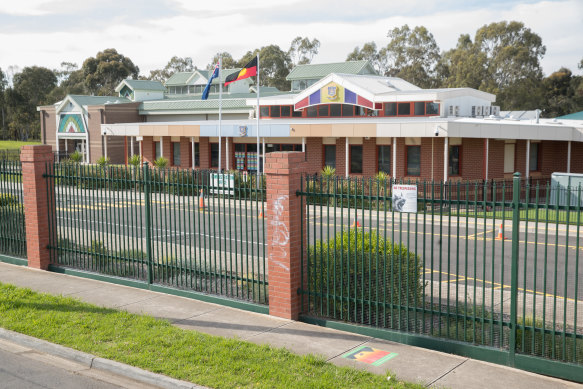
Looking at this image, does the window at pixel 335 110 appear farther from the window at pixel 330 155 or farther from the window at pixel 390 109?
the window at pixel 330 155

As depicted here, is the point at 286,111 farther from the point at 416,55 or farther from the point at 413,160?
the point at 416,55

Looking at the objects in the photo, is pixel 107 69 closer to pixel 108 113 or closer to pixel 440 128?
pixel 108 113

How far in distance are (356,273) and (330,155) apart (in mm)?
25528

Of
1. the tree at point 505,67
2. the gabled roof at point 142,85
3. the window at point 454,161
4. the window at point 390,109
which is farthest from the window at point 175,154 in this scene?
the tree at point 505,67

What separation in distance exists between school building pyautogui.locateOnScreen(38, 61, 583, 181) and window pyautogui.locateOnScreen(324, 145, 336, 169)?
56mm

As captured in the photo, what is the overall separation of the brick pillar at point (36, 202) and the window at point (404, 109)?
2614cm

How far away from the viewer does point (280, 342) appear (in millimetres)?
7996

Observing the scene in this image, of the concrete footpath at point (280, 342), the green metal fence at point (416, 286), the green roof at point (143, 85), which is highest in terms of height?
the green roof at point (143, 85)

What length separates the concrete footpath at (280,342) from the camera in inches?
266

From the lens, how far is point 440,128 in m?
26.5

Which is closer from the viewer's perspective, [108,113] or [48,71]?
[108,113]

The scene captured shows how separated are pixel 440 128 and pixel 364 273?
63.0 feet

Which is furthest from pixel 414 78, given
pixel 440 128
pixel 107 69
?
pixel 440 128

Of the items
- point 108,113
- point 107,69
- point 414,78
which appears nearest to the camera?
point 108,113
